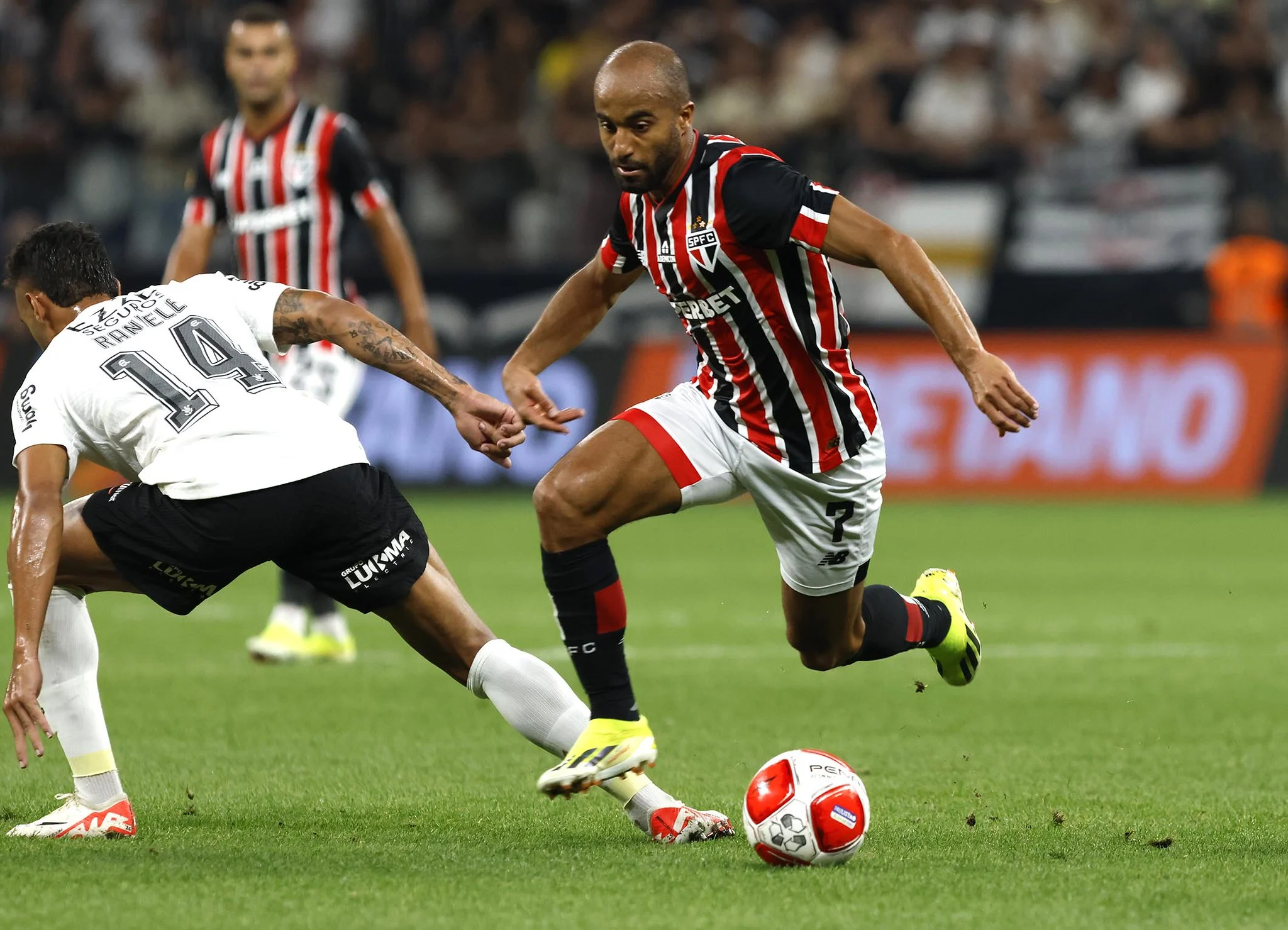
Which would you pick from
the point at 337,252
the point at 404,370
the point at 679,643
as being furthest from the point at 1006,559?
the point at 404,370

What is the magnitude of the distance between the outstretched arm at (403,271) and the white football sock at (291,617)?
4.38ft

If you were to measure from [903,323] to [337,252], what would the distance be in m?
8.37

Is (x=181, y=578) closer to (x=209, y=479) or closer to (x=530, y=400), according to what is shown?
(x=209, y=479)

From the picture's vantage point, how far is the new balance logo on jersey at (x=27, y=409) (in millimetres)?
4617

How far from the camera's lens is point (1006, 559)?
11953 millimetres

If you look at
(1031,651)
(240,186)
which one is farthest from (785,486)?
(240,186)

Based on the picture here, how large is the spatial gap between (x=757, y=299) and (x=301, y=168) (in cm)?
375

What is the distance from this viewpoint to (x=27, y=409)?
4.64m

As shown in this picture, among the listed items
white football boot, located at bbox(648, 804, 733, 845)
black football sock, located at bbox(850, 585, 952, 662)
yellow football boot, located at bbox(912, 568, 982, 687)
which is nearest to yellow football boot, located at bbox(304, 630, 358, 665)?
yellow football boot, located at bbox(912, 568, 982, 687)

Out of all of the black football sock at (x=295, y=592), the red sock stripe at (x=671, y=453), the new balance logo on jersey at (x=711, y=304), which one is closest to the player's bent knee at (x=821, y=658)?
the red sock stripe at (x=671, y=453)

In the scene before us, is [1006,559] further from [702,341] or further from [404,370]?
[404,370]

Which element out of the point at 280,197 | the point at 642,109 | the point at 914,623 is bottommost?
the point at 914,623

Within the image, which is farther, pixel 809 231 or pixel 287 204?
pixel 287 204

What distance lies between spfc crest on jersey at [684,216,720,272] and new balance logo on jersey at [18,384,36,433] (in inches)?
66.8
